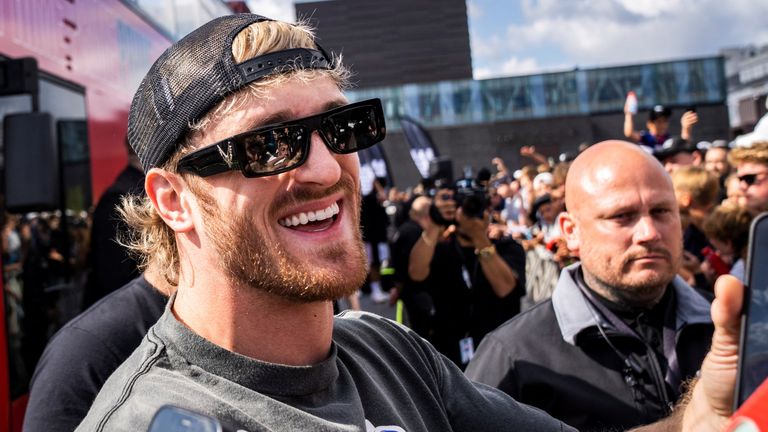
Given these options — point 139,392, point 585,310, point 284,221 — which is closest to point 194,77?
point 284,221

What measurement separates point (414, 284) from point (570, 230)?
2.05m

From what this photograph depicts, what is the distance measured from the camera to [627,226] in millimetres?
2936

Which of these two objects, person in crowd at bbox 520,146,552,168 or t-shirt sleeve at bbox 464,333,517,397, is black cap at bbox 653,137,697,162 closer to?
person in crowd at bbox 520,146,552,168

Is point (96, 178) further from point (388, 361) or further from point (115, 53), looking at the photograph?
point (388, 361)

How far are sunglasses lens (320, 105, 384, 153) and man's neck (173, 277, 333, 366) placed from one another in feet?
1.23

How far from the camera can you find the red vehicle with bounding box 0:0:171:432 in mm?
3740

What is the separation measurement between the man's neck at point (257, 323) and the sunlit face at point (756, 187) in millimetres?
3605

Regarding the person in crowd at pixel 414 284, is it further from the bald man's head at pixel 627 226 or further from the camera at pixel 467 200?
the bald man's head at pixel 627 226

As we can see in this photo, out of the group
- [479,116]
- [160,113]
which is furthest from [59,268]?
[479,116]

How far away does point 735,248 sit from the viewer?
4.18 metres

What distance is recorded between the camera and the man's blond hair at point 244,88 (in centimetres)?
169

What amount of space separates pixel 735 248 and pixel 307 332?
10.6ft

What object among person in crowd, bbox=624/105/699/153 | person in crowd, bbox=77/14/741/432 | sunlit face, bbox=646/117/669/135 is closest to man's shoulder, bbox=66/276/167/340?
person in crowd, bbox=77/14/741/432

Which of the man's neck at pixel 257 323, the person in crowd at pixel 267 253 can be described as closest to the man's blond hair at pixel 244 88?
the person in crowd at pixel 267 253
